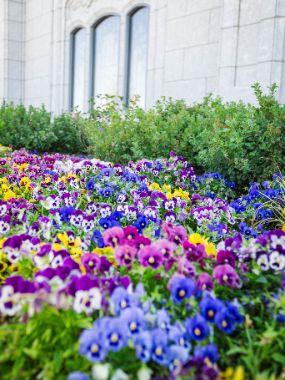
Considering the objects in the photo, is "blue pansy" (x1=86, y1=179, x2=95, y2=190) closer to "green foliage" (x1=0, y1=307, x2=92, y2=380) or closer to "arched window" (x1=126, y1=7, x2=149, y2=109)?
"green foliage" (x1=0, y1=307, x2=92, y2=380)

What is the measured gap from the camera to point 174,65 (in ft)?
24.6

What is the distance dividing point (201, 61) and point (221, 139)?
3579 millimetres

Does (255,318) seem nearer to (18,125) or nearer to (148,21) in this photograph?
(18,125)

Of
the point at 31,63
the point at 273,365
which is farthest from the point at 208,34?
the point at 31,63

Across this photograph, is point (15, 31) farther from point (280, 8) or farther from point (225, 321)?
point (225, 321)

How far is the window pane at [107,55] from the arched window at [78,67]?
2.32 feet

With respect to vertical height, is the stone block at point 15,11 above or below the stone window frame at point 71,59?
above

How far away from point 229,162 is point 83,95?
8069 mm

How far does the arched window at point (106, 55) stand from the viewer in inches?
382

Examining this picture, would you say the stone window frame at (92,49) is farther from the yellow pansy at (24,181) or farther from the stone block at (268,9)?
the yellow pansy at (24,181)

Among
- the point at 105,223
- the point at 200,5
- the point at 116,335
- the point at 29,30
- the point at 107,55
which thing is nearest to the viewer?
the point at 116,335

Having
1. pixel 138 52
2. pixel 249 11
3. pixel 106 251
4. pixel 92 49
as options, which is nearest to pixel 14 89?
pixel 92 49

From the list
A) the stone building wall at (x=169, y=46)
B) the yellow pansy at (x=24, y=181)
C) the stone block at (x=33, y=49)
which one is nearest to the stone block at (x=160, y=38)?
the stone building wall at (x=169, y=46)

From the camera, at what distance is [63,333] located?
1.04 m
